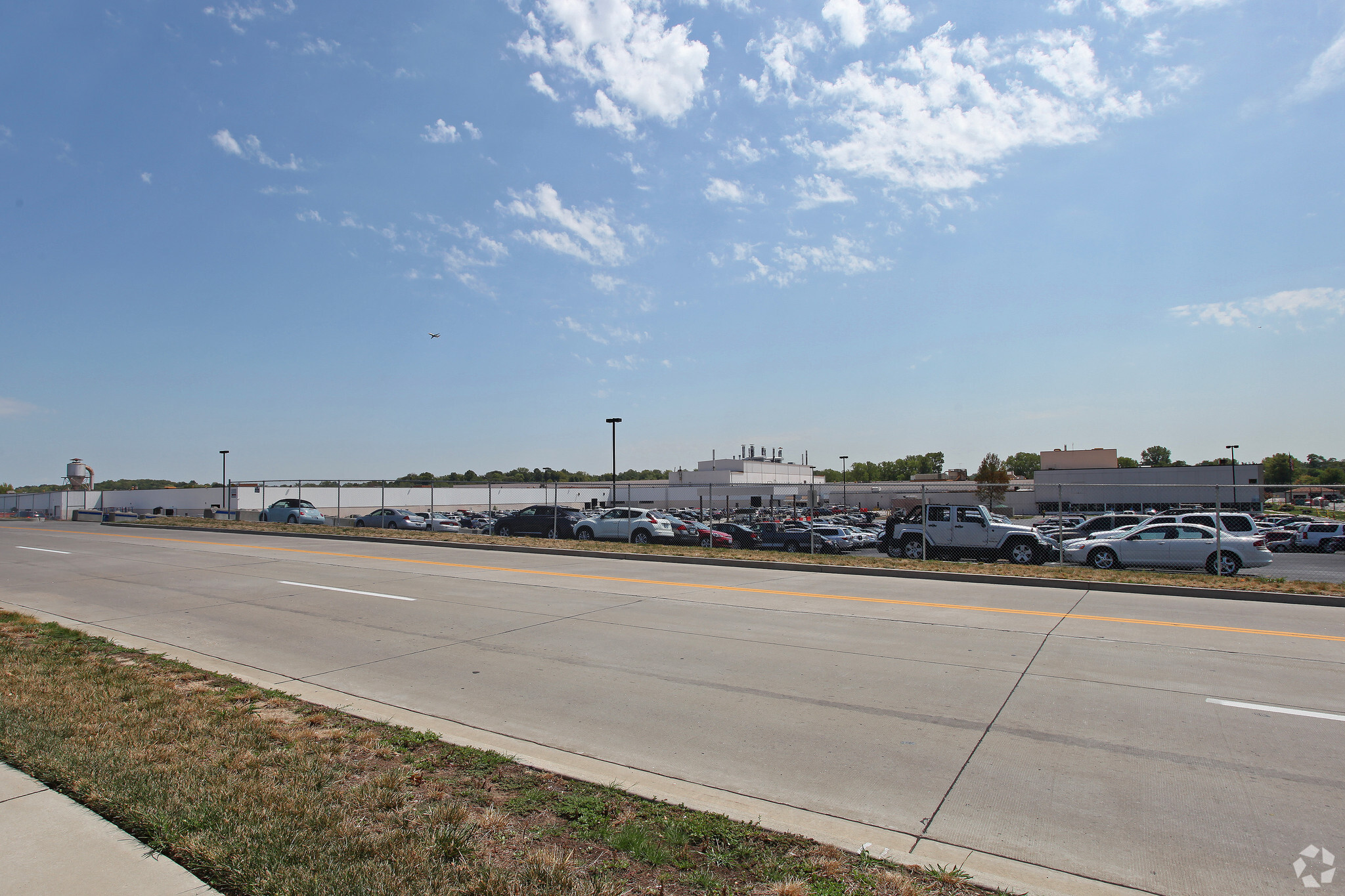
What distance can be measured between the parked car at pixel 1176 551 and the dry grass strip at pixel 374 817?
17.2 m

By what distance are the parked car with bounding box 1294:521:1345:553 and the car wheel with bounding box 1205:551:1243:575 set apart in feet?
58.8

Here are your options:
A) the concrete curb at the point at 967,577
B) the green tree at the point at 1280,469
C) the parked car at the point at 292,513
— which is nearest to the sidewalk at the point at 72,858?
the concrete curb at the point at 967,577

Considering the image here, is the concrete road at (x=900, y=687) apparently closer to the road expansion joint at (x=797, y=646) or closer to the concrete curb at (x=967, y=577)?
the road expansion joint at (x=797, y=646)

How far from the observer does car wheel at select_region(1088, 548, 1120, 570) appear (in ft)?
59.9

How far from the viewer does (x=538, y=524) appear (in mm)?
29141

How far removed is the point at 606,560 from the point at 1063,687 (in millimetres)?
13504

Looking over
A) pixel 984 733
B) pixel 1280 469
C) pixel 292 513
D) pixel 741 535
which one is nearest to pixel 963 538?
pixel 741 535

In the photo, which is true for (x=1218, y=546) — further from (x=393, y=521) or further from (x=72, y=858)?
(x=393, y=521)

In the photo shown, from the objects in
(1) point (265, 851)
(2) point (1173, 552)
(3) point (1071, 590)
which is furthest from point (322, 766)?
(2) point (1173, 552)

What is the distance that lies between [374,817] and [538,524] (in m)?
25.5

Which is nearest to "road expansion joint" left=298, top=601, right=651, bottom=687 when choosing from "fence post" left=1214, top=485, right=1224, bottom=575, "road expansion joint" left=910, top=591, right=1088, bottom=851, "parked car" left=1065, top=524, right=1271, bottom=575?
"road expansion joint" left=910, top=591, right=1088, bottom=851

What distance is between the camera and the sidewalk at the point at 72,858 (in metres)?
3.31

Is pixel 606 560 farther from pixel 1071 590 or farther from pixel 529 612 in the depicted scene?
pixel 1071 590

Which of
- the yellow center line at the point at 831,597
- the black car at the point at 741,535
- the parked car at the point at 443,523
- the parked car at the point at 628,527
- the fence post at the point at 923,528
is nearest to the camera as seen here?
the yellow center line at the point at 831,597
